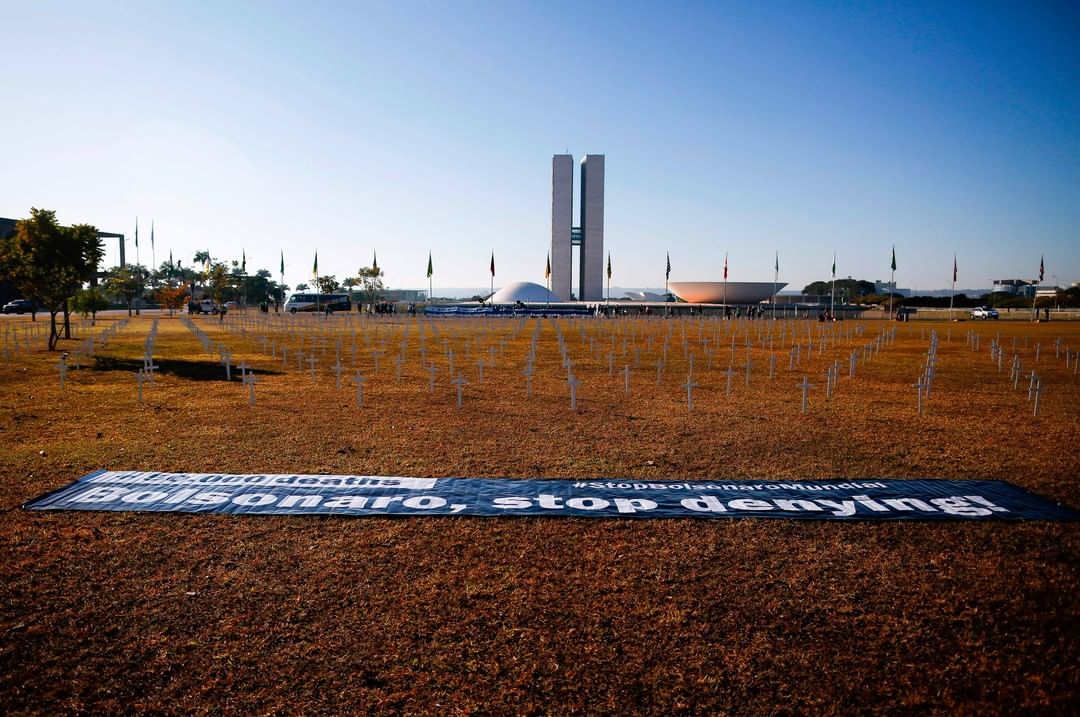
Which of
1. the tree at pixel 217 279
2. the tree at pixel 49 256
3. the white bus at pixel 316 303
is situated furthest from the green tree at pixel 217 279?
the tree at pixel 49 256

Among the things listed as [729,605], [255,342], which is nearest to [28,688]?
[729,605]

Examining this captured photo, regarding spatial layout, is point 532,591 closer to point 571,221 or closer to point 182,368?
point 182,368

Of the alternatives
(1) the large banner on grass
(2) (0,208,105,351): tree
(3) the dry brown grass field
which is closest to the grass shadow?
(2) (0,208,105,351): tree

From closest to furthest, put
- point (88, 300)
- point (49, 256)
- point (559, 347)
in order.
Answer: point (49, 256) → point (559, 347) → point (88, 300)

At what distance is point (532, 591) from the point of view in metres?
5.44

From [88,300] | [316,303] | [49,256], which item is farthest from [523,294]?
[49,256]

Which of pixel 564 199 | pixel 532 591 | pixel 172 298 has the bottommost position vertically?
pixel 532 591

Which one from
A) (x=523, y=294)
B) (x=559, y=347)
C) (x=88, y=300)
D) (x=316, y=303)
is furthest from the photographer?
(x=523, y=294)

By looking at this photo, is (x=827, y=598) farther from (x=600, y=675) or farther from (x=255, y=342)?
(x=255, y=342)

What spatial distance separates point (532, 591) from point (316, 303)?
276 feet

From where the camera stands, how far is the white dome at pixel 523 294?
12912cm

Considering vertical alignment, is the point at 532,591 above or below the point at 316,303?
below

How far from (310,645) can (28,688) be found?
1746 millimetres

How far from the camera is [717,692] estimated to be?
4117 mm
